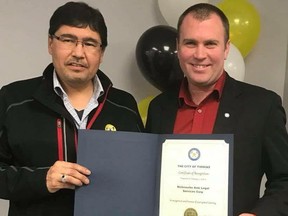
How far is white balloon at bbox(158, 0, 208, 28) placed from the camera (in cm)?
215

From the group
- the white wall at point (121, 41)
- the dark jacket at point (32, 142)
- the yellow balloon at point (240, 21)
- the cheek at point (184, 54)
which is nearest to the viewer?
the dark jacket at point (32, 142)

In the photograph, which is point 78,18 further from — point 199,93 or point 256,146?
point 256,146

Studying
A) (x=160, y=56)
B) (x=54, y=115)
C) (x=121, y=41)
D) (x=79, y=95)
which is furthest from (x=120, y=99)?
(x=121, y=41)

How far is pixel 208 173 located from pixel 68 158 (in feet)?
1.62

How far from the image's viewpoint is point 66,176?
3.73ft

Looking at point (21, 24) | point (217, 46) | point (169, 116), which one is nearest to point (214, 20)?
point (217, 46)

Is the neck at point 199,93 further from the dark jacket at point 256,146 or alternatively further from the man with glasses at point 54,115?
the man with glasses at point 54,115

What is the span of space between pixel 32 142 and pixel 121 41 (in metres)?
1.28

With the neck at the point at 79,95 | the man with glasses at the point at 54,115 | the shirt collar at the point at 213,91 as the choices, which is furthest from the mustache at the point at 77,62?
the shirt collar at the point at 213,91

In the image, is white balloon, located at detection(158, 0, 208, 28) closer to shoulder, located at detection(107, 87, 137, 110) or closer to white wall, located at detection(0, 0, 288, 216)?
white wall, located at detection(0, 0, 288, 216)

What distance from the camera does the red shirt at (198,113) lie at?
1.32 meters

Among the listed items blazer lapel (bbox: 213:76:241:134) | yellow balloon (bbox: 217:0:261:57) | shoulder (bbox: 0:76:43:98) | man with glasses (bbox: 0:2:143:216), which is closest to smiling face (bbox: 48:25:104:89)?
man with glasses (bbox: 0:2:143:216)

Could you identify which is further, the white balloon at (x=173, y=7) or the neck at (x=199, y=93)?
the white balloon at (x=173, y=7)

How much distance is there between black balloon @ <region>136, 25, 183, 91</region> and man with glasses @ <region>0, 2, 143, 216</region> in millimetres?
655
